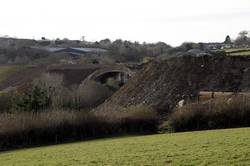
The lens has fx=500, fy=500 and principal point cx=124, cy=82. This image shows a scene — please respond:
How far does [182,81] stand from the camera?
186 feet

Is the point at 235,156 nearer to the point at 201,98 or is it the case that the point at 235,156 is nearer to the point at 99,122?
the point at 99,122

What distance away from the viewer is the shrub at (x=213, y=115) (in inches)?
1564

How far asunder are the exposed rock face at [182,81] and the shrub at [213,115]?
10.1 meters

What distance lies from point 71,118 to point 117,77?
46566mm

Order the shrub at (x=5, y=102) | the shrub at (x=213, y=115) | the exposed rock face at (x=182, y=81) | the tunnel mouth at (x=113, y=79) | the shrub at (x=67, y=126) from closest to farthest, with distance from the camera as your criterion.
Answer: the shrub at (x=67, y=126)
the shrub at (x=213, y=115)
the exposed rock face at (x=182, y=81)
the shrub at (x=5, y=102)
the tunnel mouth at (x=113, y=79)

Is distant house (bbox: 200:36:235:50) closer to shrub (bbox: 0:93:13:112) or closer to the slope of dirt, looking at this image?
the slope of dirt

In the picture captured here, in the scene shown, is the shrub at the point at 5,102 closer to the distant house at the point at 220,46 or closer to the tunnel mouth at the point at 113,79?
the tunnel mouth at the point at 113,79

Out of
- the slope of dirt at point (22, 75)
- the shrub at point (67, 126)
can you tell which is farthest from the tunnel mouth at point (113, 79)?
the shrub at point (67, 126)

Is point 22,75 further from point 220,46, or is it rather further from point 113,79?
point 220,46

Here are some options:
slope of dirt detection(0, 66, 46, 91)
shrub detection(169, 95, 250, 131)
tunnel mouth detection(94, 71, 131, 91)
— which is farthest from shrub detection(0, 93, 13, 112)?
shrub detection(169, 95, 250, 131)

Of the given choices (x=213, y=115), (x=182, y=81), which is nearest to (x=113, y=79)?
(x=182, y=81)

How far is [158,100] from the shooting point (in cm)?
5397

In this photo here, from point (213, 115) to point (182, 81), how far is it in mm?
16804

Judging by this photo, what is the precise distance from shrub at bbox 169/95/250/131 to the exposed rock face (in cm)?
1009
